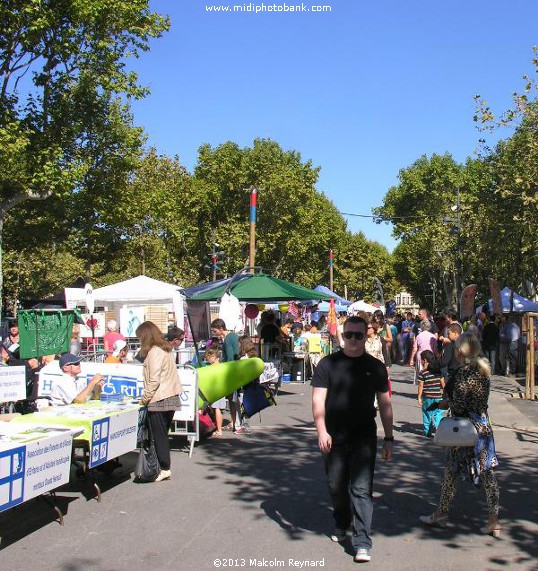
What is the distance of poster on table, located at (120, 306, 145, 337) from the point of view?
18359 mm

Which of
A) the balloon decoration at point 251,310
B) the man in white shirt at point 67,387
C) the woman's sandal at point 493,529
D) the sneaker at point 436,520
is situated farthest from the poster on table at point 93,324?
the woman's sandal at point 493,529

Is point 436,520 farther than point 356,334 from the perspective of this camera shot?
Yes

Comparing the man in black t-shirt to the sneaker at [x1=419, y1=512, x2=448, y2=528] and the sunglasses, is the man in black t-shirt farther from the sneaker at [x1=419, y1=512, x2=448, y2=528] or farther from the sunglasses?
the sneaker at [x1=419, y1=512, x2=448, y2=528]

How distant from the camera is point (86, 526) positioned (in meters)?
6.23

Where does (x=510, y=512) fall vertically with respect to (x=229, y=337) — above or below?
below

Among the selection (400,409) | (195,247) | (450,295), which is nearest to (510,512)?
(400,409)

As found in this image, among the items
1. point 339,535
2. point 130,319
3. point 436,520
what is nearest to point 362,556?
point 339,535

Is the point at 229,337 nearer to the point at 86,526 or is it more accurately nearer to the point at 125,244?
the point at 86,526

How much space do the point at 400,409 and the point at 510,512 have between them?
715cm

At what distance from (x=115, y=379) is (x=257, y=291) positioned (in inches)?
292

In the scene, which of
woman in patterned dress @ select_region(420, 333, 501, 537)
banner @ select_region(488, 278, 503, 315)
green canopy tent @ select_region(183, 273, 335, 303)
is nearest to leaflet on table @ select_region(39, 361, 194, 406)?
woman in patterned dress @ select_region(420, 333, 501, 537)

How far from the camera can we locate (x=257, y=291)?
55.2 feet

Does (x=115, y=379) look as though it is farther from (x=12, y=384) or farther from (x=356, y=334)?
(x=356, y=334)

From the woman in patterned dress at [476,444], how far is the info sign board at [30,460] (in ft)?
9.84
